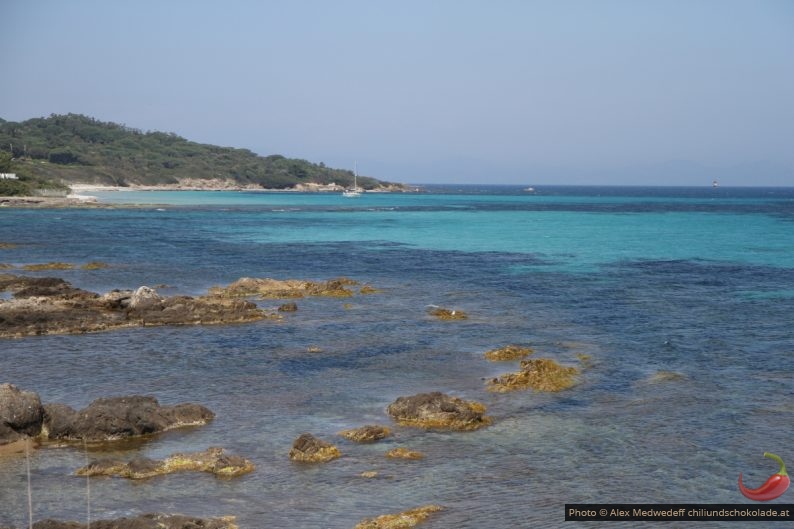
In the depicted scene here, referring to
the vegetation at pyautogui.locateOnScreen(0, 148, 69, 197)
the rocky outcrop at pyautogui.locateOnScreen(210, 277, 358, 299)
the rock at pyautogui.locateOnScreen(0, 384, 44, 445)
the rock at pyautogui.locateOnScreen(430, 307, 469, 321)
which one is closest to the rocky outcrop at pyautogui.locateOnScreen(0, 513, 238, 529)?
the rock at pyautogui.locateOnScreen(0, 384, 44, 445)

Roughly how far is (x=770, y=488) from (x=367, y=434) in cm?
883

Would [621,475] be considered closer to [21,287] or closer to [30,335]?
[30,335]

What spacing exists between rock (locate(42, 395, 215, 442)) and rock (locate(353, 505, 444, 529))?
7250mm

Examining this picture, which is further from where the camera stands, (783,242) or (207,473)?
(783,242)

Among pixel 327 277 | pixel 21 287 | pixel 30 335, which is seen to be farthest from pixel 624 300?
pixel 21 287

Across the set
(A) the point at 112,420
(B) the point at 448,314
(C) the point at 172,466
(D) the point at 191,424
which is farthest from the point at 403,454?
(B) the point at 448,314

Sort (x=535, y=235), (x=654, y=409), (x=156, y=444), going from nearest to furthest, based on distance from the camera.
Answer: (x=156, y=444) → (x=654, y=409) → (x=535, y=235)

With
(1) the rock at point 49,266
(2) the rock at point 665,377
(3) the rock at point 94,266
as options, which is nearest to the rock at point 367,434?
(2) the rock at point 665,377

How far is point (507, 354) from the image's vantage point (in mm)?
27719

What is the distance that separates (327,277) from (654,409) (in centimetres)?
2952

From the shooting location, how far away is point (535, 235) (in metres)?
86.8

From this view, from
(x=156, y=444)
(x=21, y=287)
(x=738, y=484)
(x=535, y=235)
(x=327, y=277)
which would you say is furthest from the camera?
(x=535, y=235)

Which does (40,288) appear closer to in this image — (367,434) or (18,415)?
(18,415)

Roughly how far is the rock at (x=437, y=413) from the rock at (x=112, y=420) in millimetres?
5105
